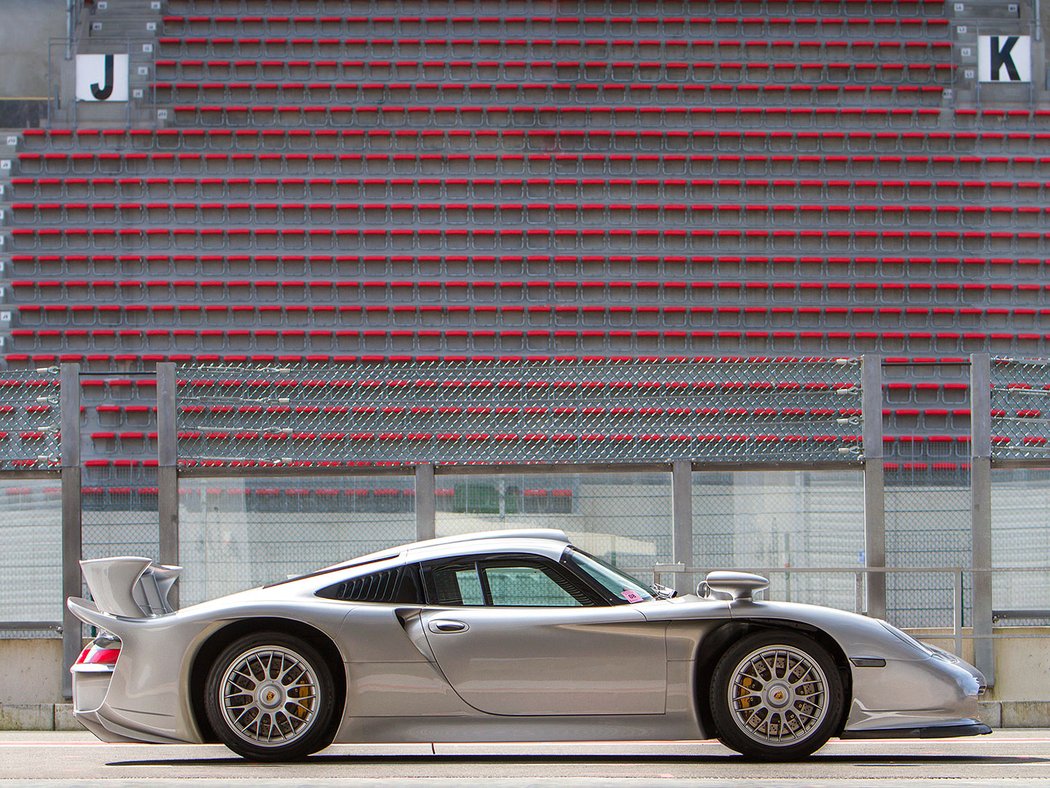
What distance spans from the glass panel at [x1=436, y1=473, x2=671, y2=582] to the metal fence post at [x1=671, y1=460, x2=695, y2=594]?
6 centimetres

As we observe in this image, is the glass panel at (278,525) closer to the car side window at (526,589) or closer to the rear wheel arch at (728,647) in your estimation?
the car side window at (526,589)

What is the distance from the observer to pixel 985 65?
20375mm

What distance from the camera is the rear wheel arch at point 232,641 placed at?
554 cm

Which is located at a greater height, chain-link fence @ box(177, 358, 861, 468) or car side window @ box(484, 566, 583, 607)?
chain-link fence @ box(177, 358, 861, 468)

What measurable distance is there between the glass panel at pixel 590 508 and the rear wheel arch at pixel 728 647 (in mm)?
3233

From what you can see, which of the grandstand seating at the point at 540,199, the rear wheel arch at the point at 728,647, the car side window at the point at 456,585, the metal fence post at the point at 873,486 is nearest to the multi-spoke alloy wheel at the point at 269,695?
the car side window at the point at 456,585

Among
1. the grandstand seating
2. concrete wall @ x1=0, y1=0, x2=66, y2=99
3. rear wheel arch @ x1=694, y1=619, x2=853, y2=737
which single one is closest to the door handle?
rear wheel arch @ x1=694, y1=619, x2=853, y2=737

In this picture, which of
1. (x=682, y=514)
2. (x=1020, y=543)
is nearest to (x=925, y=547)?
(x=1020, y=543)

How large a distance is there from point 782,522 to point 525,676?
3833 millimetres

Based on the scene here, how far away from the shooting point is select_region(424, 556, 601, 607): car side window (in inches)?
223

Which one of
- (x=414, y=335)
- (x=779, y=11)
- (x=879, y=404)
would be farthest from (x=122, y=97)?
(x=879, y=404)

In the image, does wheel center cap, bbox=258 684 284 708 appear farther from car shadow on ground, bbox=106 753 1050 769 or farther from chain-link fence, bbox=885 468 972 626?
chain-link fence, bbox=885 468 972 626

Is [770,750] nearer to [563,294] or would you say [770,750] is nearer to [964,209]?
[563,294]

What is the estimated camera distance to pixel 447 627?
5547 mm
